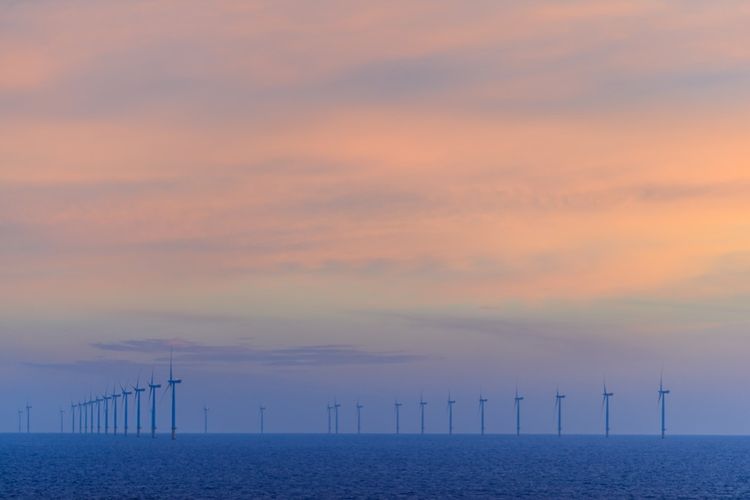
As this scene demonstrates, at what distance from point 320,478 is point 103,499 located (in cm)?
5467

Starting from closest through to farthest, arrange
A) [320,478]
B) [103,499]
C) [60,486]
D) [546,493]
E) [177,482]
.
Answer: [103,499]
[546,493]
[60,486]
[177,482]
[320,478]

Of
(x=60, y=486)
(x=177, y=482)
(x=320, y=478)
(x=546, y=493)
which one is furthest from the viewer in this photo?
(x=320, y=478)

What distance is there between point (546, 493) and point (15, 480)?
8486cm

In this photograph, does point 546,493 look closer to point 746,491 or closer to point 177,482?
point 746,491

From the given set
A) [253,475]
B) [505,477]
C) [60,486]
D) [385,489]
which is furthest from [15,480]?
[505,477]

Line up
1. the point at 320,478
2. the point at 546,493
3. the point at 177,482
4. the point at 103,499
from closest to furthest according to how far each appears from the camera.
Answer: the point at 103,499
the point at 546,493
the point at 177,482
the point at 320,478

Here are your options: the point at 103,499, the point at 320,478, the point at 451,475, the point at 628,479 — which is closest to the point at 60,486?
the point at 103,499

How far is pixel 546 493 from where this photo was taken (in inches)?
6029

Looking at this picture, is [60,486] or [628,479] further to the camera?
[628,479]

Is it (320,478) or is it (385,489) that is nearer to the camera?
(385,489)

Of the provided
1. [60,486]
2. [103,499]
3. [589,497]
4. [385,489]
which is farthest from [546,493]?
[60,486]

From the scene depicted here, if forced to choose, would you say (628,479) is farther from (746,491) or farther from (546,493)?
(546,493)

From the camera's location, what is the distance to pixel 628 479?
19112 centimetres

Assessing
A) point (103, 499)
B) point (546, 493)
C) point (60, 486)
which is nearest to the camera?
point (103, 499)
